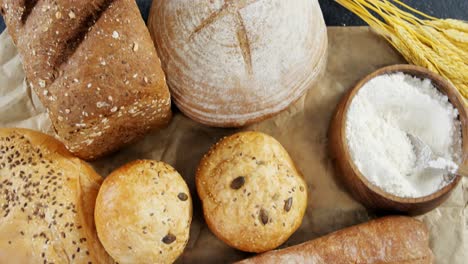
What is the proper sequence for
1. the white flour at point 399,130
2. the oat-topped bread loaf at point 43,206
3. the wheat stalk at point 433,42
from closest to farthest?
1. the oat-topped bread loaf at point 43,206
2. the white flour at point 399,130
3. the wheat stalk at point 433,42

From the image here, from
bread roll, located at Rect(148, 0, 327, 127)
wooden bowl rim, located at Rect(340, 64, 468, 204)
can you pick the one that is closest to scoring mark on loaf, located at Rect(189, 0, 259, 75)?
bread roll, located at Rect(148, 0, 327, 127)

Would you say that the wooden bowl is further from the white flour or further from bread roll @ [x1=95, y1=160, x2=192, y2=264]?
bread roll @ [x1=95, y1=160, x2=192, y2=264]

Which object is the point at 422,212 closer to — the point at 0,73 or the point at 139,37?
the point at 139,37

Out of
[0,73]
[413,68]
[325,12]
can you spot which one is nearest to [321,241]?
[413,68]

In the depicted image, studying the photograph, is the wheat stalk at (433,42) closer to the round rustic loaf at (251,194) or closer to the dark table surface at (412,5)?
the dark table surface at (412,5)

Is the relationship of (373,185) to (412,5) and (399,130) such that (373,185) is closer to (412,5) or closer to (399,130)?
(399,130)

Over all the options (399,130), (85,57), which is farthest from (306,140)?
(85,57)

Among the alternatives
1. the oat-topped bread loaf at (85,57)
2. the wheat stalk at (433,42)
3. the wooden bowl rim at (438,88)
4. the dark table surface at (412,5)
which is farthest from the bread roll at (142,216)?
the wheat stalk at (433,42)

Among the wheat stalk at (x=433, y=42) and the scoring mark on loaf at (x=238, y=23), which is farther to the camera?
the wheat stalk at (x=433, y=42)
